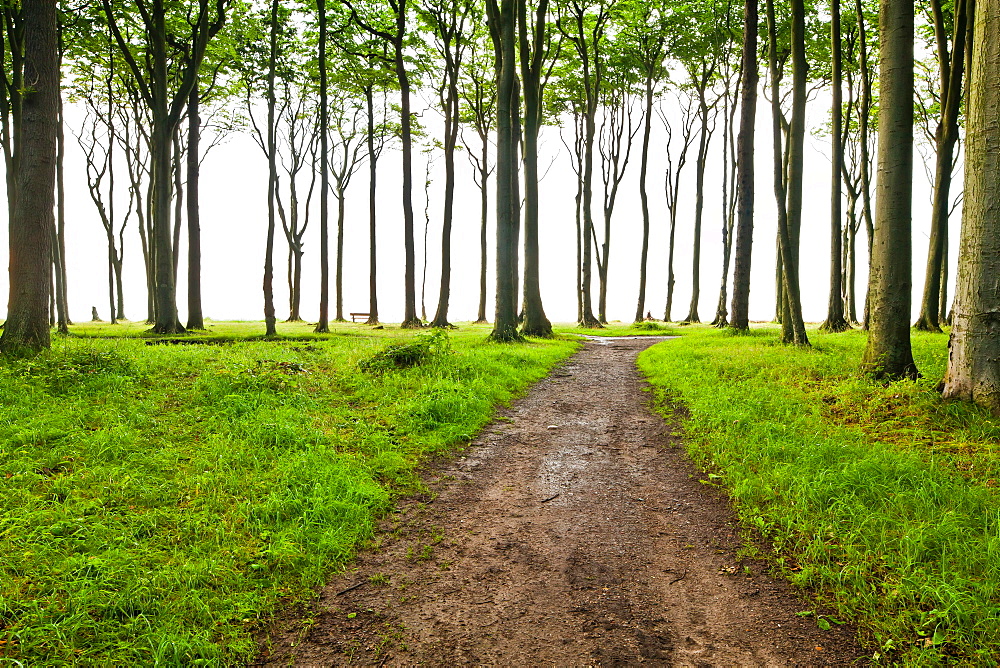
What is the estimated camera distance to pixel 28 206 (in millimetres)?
9008

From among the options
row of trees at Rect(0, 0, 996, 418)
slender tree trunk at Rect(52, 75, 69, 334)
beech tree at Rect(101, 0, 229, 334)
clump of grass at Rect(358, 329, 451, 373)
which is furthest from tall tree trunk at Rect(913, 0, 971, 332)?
slender tree trunk at Rect(52, 75, 69, 334)

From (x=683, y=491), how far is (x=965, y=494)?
2.04 meters

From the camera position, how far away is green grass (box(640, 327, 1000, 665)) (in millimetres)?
2893

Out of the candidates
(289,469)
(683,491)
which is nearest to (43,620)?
(289,469)

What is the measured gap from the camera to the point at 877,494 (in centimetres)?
409

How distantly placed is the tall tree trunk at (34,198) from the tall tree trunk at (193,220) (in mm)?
10664

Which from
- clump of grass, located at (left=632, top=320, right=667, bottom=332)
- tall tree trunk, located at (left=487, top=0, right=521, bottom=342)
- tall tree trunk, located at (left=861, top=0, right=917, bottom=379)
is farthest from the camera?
clump of grass, located at (left=632, top=320, right=667, bottom=332)

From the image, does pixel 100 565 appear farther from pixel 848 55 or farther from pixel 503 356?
pixel 848 55

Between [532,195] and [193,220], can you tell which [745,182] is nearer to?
[532,195]

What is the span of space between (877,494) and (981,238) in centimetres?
360

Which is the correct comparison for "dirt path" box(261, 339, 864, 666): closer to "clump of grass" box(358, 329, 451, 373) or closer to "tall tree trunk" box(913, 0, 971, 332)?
"clump of grass" box(358, 329, 451, 373)

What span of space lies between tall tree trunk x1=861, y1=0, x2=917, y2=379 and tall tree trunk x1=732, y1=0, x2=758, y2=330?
7.72 metres

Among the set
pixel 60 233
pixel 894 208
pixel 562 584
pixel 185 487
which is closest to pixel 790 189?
pixel 894 208

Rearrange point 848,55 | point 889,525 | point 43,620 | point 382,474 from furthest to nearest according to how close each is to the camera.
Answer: point 848,55 < point 382,474 < point 889,525 < point 43,620
